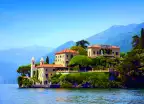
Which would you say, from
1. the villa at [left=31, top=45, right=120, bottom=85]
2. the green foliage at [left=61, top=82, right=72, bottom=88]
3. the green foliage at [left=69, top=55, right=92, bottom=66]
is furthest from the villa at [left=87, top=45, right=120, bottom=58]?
the green foliage at [left=61, top=82, right=72, bottom=88]

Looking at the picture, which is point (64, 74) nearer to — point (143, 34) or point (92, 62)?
point (92, 62)

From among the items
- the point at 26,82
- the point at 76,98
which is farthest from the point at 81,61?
the point at 76,98

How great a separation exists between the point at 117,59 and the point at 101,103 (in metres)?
76.0

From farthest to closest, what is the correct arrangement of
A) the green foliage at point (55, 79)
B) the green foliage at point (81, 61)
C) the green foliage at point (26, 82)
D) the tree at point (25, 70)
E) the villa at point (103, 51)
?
the tree at point (25, 70)
the villa at point (103, 51)
the green foliage at point (26, 82)
the green foliage at point (81, 61)
the green foliage at point (55, 79)

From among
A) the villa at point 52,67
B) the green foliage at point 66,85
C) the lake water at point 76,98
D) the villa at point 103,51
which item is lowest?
the lake water at point 76,98

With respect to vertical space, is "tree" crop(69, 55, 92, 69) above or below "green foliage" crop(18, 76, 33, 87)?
above

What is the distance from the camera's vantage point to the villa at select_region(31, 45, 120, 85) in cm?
14900

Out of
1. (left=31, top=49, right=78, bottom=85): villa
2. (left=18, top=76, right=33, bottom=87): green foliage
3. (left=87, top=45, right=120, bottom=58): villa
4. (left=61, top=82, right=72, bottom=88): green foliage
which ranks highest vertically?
(left=87, top=45, right=120, bottom=58): villa

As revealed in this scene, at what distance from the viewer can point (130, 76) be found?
12581 cm

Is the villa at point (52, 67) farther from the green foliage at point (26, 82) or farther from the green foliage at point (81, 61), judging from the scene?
the green foliage at point (81, 61)

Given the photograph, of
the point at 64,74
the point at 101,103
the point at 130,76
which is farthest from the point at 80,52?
the point at 101,103

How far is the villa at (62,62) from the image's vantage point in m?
149

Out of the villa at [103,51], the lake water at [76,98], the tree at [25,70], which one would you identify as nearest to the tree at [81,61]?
the villa at [103,51]

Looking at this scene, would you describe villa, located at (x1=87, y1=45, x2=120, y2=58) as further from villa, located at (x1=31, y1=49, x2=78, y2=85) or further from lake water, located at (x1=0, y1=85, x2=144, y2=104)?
lake water, located at (x1=0, y1=85, x2=144, y2=104)
